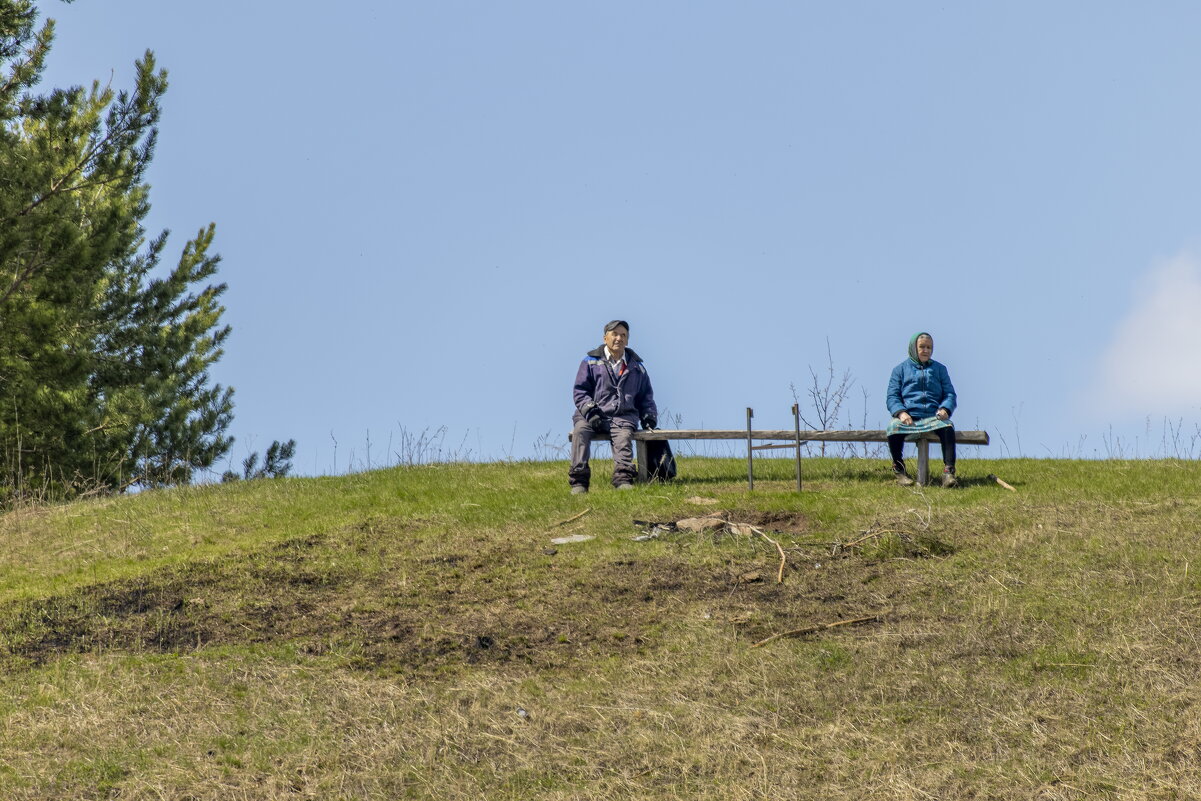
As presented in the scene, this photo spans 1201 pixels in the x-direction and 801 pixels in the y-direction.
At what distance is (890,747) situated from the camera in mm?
6664

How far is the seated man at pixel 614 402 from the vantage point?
13812mm

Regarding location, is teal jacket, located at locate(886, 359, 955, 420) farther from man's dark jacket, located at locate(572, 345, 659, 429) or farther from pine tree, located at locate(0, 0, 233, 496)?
pine tree, located at locate(0, 0, 233, 496)

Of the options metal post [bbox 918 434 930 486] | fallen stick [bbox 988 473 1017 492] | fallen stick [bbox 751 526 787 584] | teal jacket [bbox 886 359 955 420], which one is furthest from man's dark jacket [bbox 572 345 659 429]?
fallen stick [bbox 988 473 1017 492]

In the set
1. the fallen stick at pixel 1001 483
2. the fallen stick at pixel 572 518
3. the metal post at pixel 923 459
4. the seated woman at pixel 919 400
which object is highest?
the seated woman at pixel 919 400

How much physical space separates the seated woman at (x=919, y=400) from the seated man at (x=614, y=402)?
2.75 meters

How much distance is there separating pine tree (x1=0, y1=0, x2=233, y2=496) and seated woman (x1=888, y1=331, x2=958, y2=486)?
9.94 meters

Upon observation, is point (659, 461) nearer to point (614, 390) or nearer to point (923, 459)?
point (614, 390)

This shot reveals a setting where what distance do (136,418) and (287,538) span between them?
30.4 feet

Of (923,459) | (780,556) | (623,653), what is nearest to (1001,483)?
(923,459)

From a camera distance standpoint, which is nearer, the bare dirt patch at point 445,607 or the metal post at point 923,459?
the bare dirt patch at point 445,607

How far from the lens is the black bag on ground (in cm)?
1416

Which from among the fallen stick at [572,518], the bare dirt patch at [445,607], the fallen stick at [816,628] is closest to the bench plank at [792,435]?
the fallen stick at [572,518]

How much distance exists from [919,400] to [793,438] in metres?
1.44

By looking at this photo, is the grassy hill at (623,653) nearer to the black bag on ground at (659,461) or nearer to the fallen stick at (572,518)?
the fallen stick at (572,518)
